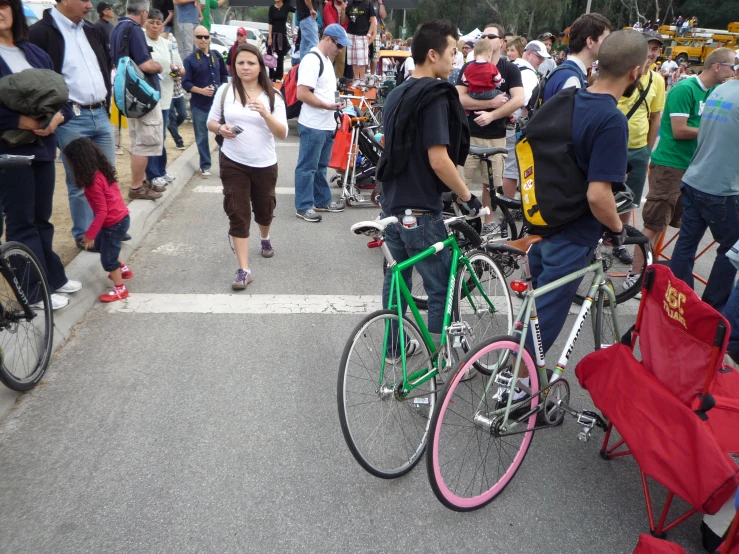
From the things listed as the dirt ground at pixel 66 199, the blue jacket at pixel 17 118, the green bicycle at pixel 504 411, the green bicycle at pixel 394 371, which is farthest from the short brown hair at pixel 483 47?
the dirt ground at pixel 66 199

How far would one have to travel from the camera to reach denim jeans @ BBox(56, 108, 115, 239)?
15.9ft

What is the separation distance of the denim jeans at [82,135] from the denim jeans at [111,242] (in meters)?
0.78

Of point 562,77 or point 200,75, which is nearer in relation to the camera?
point 562,77

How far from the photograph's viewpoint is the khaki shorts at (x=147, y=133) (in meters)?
6.42

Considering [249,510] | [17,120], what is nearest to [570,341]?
[249,510]

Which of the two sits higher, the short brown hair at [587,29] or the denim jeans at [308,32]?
the short brown hair at [587,29]

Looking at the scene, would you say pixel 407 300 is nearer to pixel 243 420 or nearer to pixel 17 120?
pixel 243 420

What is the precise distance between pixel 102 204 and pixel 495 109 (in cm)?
388

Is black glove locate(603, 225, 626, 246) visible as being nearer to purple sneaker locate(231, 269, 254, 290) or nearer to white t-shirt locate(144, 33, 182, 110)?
purple sneaker locate(231, 269, 254, 290)

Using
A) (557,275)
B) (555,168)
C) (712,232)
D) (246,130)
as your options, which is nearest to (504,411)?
(557,275)

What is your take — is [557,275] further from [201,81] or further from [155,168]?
[201,81]

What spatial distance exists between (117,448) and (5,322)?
3.41 ft

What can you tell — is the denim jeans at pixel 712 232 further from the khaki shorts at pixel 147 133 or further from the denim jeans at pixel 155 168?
the denim jeans at pixel 155 168

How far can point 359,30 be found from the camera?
1312cm
